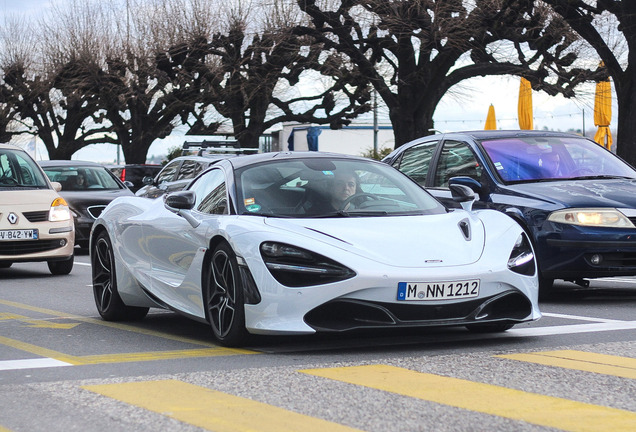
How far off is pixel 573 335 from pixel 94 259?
410 cm

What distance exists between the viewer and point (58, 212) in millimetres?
14359

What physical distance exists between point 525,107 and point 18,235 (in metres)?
18.5

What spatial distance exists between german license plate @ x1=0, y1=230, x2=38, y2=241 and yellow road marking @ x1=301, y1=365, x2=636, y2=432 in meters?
8.80

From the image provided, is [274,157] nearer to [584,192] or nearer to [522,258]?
[522,258]

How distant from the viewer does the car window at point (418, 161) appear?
11.2 m

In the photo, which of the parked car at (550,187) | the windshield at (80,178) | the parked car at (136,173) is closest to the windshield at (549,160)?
the parked car at (550,187)

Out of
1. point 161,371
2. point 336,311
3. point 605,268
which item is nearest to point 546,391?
point 336,311

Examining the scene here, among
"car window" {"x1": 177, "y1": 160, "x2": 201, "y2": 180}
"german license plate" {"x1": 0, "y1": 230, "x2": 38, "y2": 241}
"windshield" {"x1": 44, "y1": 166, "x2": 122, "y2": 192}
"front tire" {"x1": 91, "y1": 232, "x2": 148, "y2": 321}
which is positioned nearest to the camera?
"front tire" {"x1": 91, "y1": 232, "x2": 148, "y2": 321}

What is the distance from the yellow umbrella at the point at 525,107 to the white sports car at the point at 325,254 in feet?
72.0

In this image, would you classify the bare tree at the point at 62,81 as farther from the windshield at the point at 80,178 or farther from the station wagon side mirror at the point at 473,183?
the station wagon side mirror at the point at 473,183

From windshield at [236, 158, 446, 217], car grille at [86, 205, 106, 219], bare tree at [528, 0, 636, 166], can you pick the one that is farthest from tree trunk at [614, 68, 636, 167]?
windshield at [236, 158, 446, 217]

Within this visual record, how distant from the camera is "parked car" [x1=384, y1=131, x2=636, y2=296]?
926cm

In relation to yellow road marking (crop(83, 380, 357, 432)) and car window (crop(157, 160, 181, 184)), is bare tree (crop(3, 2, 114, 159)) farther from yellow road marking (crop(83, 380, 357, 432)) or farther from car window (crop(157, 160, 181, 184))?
yellow road marking (crop(83, 380, 357, 432))

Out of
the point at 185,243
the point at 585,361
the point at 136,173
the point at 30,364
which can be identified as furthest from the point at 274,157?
the point at 136,173
